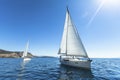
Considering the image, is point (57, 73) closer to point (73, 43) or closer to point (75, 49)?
point (75, 49)

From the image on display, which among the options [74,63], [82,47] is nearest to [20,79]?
[74,63]

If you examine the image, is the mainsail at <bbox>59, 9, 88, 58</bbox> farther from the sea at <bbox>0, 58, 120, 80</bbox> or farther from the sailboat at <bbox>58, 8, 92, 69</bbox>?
the sea at <bbox>0, 58, 120, 80</bbox>

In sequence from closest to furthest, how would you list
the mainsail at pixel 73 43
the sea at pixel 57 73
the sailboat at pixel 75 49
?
1. the sea at pixel 57 73
2. the sailboat at pixel 75 49
3. the mainsail at pixel 73 43

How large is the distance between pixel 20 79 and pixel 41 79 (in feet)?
10.7

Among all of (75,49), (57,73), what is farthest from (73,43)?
(57,73)

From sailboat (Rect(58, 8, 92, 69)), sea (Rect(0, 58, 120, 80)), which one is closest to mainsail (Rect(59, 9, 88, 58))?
sailboat (Rect(58, 8, 92, 69))

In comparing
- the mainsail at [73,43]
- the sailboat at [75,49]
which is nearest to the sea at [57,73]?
the sailboat at [75,49]

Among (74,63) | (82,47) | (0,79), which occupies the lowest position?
(0,79)

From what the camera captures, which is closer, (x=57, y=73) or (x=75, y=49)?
(x=57, y=73)

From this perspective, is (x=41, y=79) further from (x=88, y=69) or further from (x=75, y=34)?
(x=75, y=34)

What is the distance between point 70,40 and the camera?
97.4 feet

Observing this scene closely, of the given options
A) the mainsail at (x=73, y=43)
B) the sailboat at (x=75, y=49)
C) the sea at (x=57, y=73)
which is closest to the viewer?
the sea at (x=57, y=73)

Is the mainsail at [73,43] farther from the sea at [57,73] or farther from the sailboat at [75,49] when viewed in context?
the sea at [57,73]

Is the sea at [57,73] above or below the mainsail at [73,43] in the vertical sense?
below
